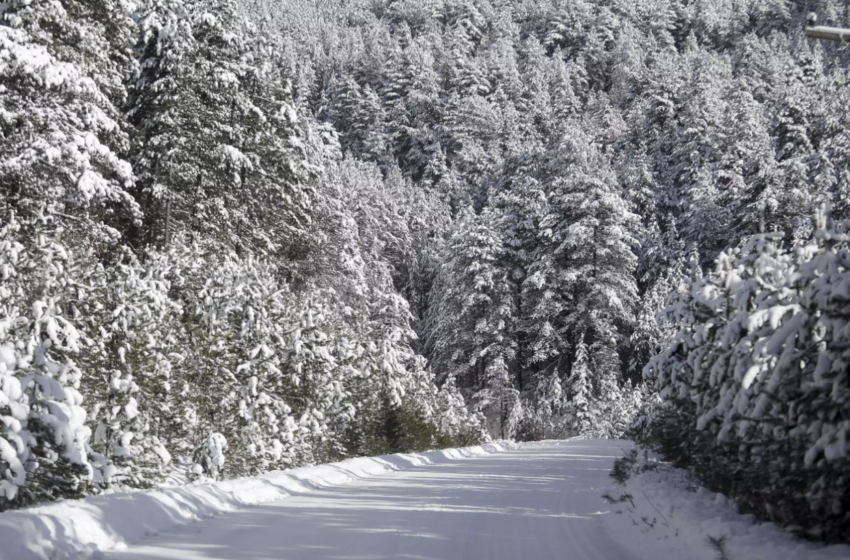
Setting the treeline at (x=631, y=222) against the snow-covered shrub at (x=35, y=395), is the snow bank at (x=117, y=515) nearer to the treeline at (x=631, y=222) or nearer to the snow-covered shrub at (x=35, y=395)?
the snow-covered shrub at (x=35, y=395)

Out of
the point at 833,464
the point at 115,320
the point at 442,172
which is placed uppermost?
the point at 442,172

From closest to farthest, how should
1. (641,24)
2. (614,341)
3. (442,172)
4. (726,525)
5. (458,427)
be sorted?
1. (726,525)
2. (458,427)
3. (614,341)
4. (442,172)
5. (641,24)

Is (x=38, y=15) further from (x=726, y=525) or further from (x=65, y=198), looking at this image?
(x=726, y=525)

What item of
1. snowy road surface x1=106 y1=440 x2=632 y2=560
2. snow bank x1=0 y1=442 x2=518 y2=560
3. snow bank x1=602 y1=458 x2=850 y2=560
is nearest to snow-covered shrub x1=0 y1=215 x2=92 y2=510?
snow bank x1=0 y1=442 x2=518 y2=560

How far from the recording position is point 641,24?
371 ft

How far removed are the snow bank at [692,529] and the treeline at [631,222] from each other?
0.87 ft

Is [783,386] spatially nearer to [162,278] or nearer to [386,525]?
[386,525]

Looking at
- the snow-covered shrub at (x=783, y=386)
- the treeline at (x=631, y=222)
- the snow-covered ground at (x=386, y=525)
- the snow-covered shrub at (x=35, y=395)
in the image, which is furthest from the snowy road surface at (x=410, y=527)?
the treeline at (x=631, y=222)

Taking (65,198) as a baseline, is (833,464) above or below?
below

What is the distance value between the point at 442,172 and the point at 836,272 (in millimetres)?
64887

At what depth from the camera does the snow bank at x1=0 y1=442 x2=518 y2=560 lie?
210 inches

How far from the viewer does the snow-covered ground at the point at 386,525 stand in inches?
229

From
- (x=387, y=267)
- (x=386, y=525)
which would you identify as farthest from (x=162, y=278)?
(x=387, y=267)

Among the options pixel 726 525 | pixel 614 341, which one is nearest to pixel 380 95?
pixel 614 341
